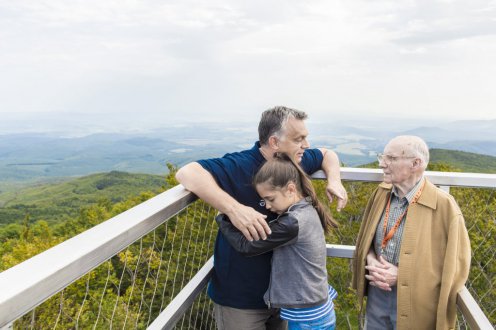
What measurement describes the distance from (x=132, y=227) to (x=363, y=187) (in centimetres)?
519

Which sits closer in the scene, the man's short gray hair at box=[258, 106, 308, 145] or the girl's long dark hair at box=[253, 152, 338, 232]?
the girl's long dark hair at box=[253, 152, 338, 232]

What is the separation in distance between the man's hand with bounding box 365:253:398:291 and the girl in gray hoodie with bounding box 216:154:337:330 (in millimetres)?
338

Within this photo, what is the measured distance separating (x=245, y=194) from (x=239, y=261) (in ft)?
1.10

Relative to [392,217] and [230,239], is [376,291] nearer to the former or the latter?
[392,217]

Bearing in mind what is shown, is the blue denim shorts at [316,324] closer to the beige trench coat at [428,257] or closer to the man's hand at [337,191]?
the beige trench coat at [428,257]

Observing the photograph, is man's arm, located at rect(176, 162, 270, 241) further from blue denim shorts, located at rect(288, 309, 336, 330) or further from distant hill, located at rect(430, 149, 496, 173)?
distant hill, located at rect(430, 149, 496, 173)

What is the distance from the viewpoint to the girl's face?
1933 millimetres

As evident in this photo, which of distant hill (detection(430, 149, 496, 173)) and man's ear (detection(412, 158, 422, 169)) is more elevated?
man's ear (detection(412, 158, 422, 169))

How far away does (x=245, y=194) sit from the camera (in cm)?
216

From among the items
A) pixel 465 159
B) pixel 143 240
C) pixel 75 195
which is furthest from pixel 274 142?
pixel 75 195

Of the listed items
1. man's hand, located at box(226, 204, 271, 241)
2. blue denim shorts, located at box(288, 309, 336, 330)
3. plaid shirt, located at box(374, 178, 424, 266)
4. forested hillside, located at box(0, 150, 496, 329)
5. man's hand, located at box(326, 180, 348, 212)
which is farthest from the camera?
forested hillside, located at box(0, 150, 496, 329)

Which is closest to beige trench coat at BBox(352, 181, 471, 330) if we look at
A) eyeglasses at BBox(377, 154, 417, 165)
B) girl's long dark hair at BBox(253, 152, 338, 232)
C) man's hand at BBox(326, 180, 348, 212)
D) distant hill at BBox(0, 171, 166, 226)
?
eyeglasses at BBox(377, 154, 417, 165)

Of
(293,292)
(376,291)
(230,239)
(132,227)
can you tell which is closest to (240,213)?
(230,239)

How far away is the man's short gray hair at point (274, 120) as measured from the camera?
7.36ft
